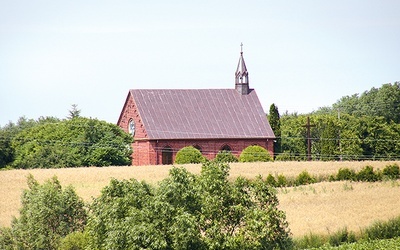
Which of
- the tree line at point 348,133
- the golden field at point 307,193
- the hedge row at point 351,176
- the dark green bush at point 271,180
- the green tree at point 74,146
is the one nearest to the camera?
the golden field at point 307,193

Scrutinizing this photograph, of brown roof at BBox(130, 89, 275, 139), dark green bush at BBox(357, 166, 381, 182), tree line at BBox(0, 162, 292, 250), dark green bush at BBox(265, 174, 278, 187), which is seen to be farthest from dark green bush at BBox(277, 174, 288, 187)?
brown roof at BBox(130, 89, 275, 139)

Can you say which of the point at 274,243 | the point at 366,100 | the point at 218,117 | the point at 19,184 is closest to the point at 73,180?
the point at 19,184

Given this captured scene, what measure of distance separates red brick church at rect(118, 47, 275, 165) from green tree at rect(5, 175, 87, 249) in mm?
39064

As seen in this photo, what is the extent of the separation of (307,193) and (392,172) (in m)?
8.78

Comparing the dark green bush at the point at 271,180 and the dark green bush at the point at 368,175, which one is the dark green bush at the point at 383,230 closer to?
the dark green bush at the point at 271,180

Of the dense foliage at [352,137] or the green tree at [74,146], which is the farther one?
the dense foliage at [352,137]

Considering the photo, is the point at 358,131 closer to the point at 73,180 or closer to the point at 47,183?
the point at 73,180

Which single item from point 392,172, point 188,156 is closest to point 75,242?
point 392,172

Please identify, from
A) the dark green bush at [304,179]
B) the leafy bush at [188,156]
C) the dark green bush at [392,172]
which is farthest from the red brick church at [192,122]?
the dark green bush at [392,172]

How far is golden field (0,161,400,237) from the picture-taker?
33.8 meters

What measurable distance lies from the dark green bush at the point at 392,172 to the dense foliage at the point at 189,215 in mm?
23713

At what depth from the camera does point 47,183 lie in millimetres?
31078

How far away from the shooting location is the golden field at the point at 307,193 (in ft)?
111

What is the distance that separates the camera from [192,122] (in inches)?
2854
